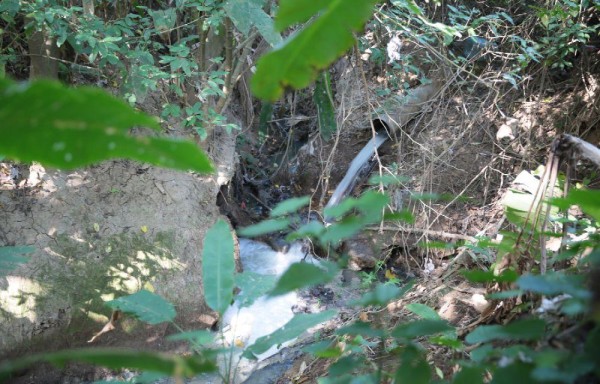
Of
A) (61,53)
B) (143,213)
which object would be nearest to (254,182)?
(143,213)

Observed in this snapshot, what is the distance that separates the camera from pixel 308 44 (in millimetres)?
842

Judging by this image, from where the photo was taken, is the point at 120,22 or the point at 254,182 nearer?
the point at 120,22

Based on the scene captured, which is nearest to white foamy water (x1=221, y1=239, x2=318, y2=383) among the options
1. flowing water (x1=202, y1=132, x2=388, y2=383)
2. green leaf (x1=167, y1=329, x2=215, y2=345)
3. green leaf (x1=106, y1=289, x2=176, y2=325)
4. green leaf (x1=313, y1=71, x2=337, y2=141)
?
flowing water (x1=202, y1=132, x2=388, y2=383)

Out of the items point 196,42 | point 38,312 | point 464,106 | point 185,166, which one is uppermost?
point 185,166

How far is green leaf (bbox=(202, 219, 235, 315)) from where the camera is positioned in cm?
130

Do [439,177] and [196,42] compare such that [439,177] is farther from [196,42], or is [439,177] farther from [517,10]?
[196,42]

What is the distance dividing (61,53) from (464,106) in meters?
3.92

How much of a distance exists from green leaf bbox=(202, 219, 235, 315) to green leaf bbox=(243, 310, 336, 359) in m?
0.14

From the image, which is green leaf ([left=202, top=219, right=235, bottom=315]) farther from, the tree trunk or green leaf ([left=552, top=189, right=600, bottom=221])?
the tree trunk

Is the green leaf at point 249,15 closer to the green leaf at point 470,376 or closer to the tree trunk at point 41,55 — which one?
the tree trunk at point 41,55

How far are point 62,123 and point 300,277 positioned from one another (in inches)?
21.4

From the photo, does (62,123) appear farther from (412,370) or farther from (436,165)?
(436,165)

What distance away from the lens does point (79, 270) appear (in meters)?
3.77

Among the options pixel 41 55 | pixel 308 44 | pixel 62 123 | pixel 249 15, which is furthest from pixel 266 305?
pixel 62 123
